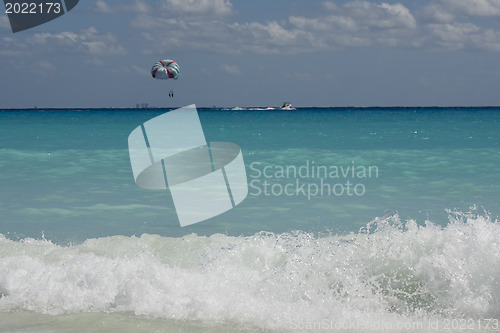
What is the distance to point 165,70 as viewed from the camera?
29.3 m

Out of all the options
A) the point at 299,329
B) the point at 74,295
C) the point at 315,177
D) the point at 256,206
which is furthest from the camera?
the point at 315,177

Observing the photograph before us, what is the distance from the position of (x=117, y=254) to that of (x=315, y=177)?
9.08 meters

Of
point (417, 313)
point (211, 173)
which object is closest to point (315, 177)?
point (211, 173)

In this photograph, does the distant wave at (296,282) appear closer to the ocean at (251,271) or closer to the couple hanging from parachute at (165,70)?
the ocean at (251,271)

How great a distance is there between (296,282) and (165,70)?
24092 millimetres

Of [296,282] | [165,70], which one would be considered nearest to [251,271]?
[296,282]

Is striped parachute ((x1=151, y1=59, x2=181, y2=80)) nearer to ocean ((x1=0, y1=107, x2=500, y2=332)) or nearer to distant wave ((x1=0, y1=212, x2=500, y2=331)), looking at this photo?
ocean ((x1=0, y1=107, x2=500, y2=332))

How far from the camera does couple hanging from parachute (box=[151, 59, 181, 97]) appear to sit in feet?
95.2

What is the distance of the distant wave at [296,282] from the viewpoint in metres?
5.90

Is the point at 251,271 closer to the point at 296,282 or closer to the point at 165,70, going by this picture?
the point at 296,282

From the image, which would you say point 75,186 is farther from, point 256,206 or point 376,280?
point 376,280

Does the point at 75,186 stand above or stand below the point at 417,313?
below

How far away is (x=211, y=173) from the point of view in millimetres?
17203

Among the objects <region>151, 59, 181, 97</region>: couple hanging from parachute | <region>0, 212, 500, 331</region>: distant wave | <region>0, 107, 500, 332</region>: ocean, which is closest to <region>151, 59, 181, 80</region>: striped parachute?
<region>151, 59, 181, 97</region>: couple hanging from parachute
